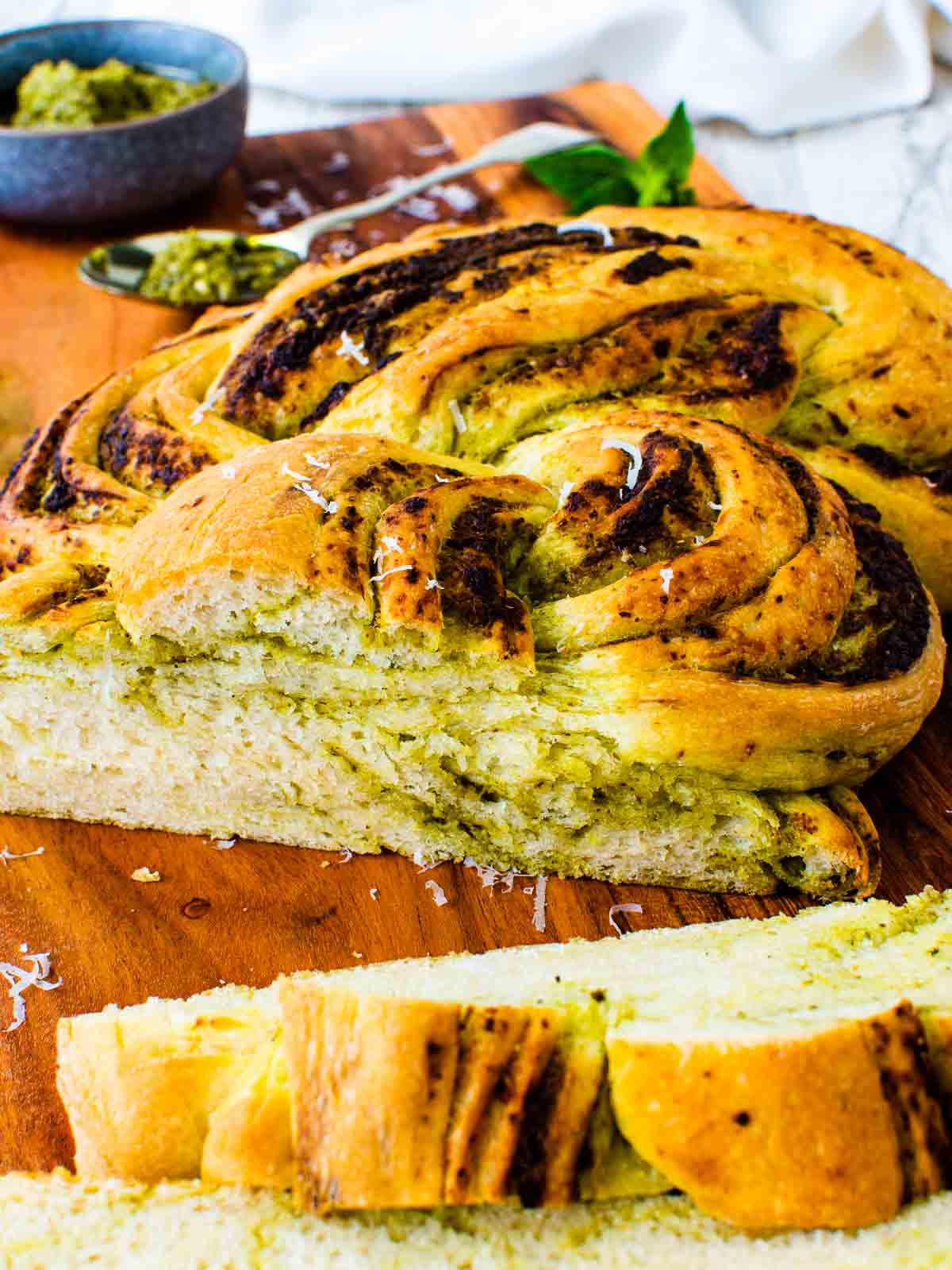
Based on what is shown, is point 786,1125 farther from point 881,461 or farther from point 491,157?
point 491,157

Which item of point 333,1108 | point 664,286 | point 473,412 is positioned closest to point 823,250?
point 664,286

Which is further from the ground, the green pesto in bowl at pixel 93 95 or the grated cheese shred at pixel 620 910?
the green pesto in bowl at pixel 93 95

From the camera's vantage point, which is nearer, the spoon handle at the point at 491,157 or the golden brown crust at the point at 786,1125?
the golden brown crust at the point at 786,1125

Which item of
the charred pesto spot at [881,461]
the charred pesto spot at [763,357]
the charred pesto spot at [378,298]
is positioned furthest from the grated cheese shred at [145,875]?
the charred pesto spot at [881,461]

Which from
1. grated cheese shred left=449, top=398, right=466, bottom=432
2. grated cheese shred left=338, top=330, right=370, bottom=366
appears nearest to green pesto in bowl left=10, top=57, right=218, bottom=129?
grated cheese shred left=338, top=330, right=370, bottom=366

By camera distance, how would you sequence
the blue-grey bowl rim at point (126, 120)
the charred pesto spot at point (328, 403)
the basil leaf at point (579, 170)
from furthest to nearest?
1. the basil leaf at point (579, 170)
2. the blue-grey bowl rim at point (126, 120)
3. the charred pesto spot at point (328, 403)

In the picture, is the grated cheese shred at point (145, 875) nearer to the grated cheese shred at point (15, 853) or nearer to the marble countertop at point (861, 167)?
the grated cheese shred at point (15, 853)

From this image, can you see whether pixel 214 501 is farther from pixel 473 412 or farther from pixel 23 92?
pixel 23 92
